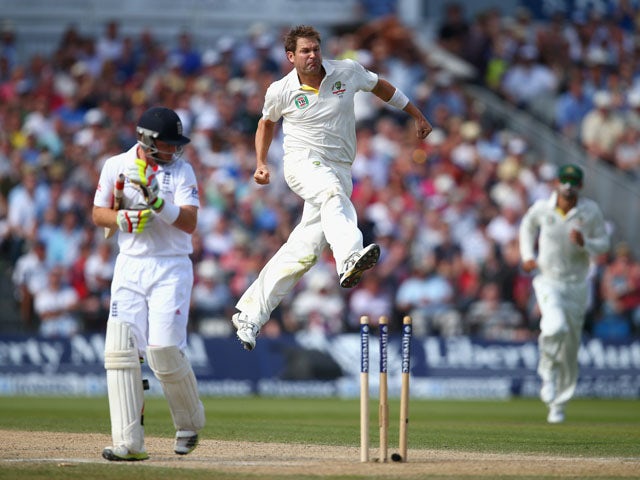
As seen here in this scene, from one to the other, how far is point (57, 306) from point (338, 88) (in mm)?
10840

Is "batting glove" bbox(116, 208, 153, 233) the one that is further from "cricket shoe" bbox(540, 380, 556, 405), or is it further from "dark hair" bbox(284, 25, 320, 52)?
"cricket shoe" bbox(540, 380, 556, 405)

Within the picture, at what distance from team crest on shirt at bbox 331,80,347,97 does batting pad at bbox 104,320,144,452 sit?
280cm

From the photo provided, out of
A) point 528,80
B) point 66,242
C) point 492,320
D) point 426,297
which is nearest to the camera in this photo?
point 492,320

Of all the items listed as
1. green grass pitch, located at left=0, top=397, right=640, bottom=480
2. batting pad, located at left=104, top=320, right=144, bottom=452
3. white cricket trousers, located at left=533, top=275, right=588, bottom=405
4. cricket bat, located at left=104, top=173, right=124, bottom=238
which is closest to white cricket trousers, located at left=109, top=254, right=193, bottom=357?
batting pad, located at left=104, top=320, right=144, bottom=452

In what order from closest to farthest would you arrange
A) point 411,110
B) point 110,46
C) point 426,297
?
point 411,110, point 426,297, point 110,46

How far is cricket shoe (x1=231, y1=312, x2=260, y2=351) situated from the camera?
1034 cm

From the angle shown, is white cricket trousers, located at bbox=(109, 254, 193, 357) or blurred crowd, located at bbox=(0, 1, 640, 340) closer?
white cricket trousers, located at bbox=(109, 254, 193, 357)

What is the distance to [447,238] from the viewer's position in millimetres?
20859

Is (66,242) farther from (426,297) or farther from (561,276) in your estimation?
(561,276)

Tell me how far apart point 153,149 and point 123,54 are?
15413mm

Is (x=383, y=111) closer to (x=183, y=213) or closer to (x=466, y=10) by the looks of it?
(x=466, y=10)

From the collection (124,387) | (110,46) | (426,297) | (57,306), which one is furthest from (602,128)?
(124,387)

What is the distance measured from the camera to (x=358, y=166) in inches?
869

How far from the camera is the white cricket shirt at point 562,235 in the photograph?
14.6 metres
